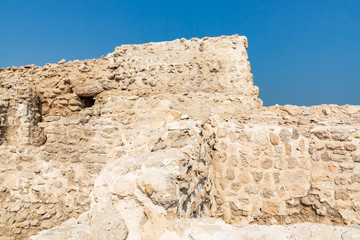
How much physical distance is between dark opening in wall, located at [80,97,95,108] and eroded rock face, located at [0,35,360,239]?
1.4 inches

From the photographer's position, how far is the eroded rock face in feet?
7.75

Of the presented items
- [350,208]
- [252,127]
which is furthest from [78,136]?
[350,208]

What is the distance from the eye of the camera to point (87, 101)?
19.1 feet

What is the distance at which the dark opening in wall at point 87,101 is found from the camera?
18.7 ft

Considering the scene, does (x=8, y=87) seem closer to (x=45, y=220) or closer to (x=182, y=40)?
(x=45, y=220)

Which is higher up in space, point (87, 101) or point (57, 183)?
point (87, 101)

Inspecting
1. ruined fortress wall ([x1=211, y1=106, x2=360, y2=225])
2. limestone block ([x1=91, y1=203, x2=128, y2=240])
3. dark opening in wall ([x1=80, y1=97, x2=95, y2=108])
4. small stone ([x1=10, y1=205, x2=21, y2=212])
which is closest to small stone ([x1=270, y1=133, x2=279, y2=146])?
ruined fortress wall ([x1=211, y1=106, x2=360, y2=225])

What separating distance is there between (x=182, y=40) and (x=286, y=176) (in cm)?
332

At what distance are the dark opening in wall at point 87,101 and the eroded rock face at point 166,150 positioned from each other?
0.04 metres

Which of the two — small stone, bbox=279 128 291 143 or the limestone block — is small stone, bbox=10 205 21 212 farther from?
small stone, bbox=279 128 291 143

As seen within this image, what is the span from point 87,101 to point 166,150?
3.39 metres

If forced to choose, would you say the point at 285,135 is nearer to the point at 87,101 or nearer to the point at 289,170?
the point at 289,170

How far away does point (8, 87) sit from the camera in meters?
5.37

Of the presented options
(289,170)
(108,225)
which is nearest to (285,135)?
(289,170)
